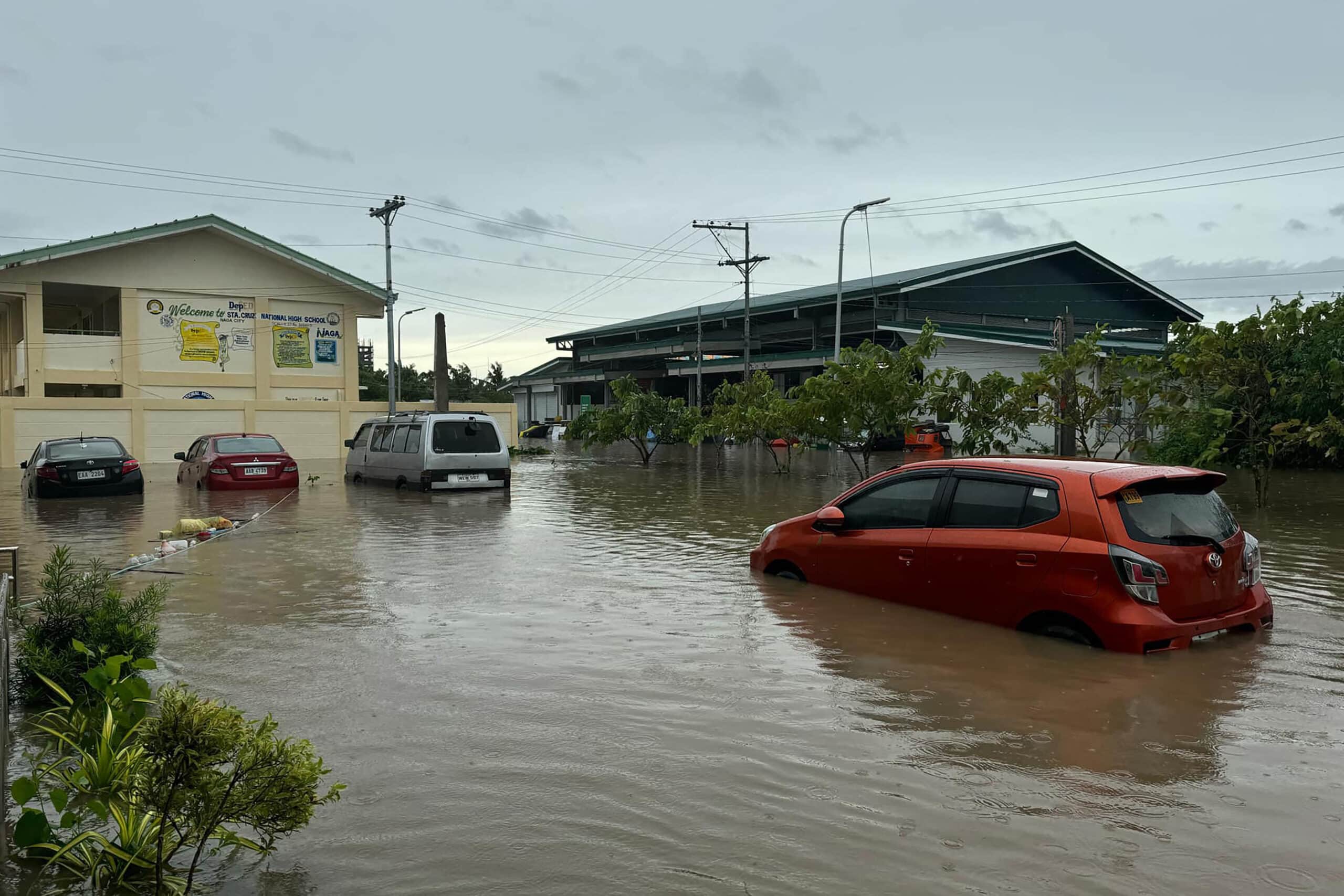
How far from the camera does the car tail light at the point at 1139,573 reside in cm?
689

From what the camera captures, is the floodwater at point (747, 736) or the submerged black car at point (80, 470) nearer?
the floodwater at point (747, 736)

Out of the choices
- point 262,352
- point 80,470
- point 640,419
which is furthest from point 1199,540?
point 262,352

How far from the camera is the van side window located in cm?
2375

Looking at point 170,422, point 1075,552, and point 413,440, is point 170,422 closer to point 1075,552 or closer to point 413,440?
point 413,440

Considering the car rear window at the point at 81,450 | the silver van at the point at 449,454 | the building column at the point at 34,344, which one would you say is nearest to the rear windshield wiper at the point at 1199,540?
the silver van at the point at 449,454

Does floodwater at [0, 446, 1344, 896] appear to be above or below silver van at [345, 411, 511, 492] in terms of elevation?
below

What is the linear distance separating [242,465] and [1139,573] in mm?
20680

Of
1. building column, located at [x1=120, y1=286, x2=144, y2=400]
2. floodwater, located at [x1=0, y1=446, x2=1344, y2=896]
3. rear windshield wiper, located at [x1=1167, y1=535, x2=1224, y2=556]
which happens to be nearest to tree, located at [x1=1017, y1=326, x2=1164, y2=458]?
floodwater, located at [x1=0, y1=446, x2=1344, y2=896]

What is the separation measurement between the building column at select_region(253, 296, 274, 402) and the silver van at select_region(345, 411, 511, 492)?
22.5 m

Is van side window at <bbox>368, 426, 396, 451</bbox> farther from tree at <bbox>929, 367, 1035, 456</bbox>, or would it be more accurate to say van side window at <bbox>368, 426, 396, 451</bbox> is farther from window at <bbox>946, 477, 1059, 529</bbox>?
window at <bbox>946, 477, 1059, 529</bbox>

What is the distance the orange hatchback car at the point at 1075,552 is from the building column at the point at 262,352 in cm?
3881

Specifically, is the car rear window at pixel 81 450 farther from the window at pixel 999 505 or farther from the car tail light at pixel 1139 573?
the car tail light at pixel 1139 573

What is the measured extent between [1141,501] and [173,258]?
41823 mm

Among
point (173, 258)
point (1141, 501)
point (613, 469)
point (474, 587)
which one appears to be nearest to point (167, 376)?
point (173, 258)
